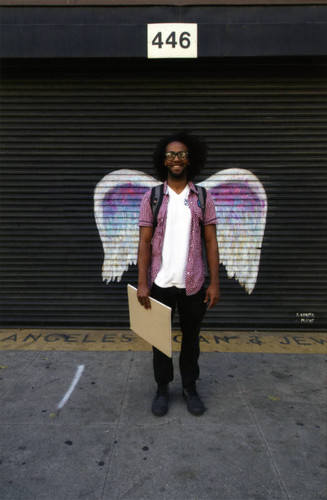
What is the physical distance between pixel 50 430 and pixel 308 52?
4.77 meters

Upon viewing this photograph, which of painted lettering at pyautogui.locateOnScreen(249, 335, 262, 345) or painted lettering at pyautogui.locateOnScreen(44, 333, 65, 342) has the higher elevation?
painted lettering at pyautogui.locateOnScreen(44, 333, 65, 342)

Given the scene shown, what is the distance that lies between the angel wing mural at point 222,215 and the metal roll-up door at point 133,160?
0.36 ft

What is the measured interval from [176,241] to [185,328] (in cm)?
73

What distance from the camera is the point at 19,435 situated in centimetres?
268

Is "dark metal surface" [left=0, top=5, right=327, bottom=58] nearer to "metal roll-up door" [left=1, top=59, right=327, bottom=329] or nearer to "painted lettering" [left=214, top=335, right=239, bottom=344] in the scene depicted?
"metal roll-up door" [left=1, top=59, right=327, bottom=329]

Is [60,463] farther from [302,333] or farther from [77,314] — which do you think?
[302,333]

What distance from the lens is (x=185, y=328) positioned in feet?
9.70

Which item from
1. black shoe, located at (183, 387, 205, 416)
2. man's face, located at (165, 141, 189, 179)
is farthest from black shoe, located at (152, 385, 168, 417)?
man's face, located at (165, 141, 189, 179)

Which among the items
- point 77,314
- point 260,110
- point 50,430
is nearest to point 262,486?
point 50,430

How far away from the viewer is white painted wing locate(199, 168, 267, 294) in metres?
4.79

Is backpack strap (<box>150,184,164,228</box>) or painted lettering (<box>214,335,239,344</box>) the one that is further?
painted lettering (<box>214,335,239,344</box>)

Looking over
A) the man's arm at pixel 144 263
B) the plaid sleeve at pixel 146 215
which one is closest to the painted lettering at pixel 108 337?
A: the man's arm at pixel 144 263

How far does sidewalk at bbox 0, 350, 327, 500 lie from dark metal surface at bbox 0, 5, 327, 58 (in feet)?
11.8

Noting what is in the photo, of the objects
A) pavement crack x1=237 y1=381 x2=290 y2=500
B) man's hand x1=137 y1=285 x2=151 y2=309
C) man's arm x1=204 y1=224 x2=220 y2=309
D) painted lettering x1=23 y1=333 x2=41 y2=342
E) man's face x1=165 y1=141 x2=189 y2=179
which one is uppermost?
man's face x1=165 y1=141 x2=189 y2=179
